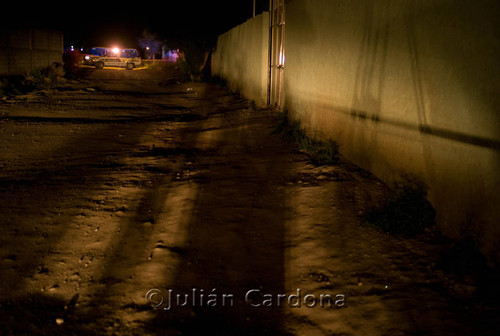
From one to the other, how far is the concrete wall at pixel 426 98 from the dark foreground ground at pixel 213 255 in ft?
1.28

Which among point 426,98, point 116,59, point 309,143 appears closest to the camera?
point 426,98

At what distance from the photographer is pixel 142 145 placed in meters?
8.40

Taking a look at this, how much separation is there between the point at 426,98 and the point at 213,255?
2455mm

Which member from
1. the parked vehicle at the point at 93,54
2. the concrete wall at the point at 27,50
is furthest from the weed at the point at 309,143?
the parked vehicle at the point at 93,54

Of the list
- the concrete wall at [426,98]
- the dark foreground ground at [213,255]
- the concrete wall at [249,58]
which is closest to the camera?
the dark foreground ground at [213,255]

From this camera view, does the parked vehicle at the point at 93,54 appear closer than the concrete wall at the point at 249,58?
No

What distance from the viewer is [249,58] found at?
48.5 feet

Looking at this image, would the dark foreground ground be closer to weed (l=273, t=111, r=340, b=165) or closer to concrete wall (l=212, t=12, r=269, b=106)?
weed (l=273, t=111, r=340, b=165)

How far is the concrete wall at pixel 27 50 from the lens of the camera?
18078 millimetres

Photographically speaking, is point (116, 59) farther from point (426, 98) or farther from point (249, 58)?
point (426, 98)

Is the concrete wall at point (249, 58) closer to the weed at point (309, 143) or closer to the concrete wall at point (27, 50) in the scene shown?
the weed at point (309, 143)

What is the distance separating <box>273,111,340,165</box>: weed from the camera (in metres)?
6.40

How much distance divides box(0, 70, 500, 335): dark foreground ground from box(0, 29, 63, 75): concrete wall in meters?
12.9

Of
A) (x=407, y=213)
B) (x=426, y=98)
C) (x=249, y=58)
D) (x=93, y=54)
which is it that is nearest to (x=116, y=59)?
(x=93, y=54)
